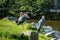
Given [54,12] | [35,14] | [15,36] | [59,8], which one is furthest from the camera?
[59,8]

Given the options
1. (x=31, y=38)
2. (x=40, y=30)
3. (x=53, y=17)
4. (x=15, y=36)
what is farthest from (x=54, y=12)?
(x=31, y=38)

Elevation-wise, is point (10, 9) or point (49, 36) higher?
point (10, 9)

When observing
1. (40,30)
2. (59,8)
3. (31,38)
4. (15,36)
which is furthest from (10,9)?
(31,38)

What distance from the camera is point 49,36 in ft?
46.6

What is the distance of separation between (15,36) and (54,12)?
1824 cm

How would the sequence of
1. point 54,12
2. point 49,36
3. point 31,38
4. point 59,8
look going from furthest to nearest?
point 59,8
point 54,12
point 49,36
point 31,38

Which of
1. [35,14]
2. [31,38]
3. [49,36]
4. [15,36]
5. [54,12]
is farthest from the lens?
[54,12]

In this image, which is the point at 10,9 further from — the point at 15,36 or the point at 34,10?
the point at 15,36

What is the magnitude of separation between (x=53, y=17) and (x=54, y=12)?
1455mm

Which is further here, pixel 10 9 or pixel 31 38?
pixel 10 9

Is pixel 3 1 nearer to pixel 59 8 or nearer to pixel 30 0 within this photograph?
pixel 30 0

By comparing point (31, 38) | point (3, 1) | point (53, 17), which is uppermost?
point (3, 1)

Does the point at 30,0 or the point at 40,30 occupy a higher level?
the point at 30,0

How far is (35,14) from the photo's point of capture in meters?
27.1
